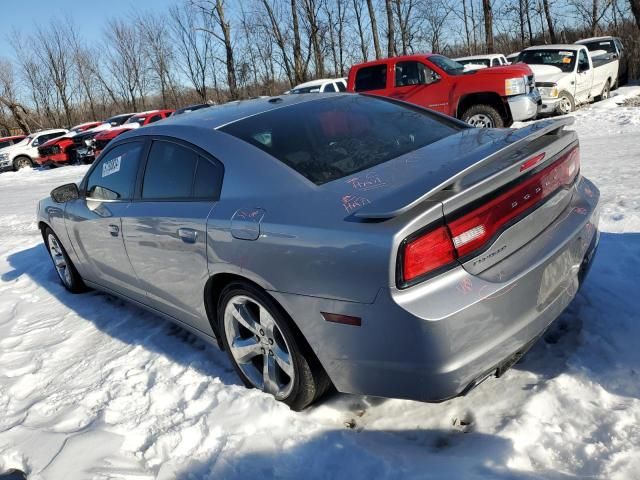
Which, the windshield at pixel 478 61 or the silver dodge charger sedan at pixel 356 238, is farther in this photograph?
the windshield at pixel 478 61

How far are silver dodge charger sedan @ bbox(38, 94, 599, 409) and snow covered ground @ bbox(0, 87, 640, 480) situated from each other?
0.86 feet

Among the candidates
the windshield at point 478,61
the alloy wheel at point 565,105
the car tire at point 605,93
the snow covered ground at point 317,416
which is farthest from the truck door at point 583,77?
the snow covered ground at point 317,416

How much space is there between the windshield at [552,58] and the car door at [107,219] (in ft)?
42.6

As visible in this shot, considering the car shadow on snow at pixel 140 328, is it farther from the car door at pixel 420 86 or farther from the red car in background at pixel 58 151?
the red car in background at pixel 58 151

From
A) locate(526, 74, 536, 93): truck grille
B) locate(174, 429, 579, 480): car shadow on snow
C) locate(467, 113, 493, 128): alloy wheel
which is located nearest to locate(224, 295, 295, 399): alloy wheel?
locate(174, 429, 579, 480): car shadow on snow

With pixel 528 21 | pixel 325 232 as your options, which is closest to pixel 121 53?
pixel 528 21

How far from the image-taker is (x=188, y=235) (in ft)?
10.00

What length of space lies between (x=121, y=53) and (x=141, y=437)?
146ft

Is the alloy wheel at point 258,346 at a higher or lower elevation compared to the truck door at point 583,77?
lower

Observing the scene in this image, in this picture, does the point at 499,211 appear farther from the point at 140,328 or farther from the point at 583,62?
the point at 583,62

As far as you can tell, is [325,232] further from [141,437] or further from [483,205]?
[141,437]

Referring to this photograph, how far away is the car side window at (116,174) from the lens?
3787 mm

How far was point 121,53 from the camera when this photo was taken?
4225 cm

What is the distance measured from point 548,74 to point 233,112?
12.2 m
